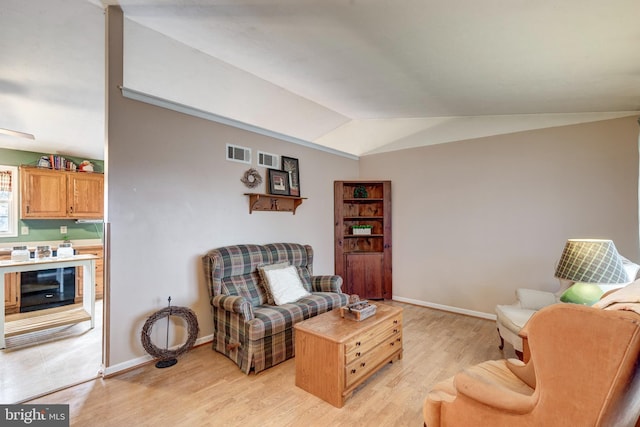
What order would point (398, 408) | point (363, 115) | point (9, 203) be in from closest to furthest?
point (398, 408)
point (363, 115)
point (9, 203)

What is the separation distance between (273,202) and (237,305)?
158 centimetres

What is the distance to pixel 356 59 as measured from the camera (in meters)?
2.44

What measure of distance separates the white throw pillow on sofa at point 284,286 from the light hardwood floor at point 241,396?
0.63 meters

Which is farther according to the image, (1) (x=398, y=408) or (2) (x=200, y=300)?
(2) (x=200, y=300)

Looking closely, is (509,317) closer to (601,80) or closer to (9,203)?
(601,80)

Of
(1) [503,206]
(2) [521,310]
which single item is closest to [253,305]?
(2) [521,310]

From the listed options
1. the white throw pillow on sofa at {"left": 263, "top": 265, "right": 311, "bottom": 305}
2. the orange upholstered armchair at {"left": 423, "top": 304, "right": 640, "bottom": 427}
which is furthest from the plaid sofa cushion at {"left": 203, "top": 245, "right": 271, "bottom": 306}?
the orange upholstered armchair at {"left": 423, "top": 304, "right": 640, "bottom": 427}

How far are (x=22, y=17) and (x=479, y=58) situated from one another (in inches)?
130

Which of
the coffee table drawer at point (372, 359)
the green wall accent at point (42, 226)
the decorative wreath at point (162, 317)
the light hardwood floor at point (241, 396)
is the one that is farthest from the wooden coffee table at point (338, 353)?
the green wall accent at point (42, 226)

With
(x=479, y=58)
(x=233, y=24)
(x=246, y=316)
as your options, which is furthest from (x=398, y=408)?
(x=233, y=24)

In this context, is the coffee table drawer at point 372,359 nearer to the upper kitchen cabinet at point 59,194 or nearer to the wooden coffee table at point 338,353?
the wooden coffee table at point 338,353

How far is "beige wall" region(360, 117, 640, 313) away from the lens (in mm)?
3123

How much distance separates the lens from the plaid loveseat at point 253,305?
8.18 feet

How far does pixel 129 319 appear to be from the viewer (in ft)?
8.41
